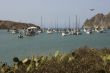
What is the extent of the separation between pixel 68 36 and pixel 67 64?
393 ft

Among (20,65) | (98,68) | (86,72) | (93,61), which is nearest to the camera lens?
(86,72)

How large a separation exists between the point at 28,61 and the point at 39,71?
311cm

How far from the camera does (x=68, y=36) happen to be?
433 ft

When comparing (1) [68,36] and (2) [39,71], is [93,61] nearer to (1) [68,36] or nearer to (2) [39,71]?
(2) [39,71]

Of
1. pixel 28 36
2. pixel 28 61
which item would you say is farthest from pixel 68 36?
pixel 28 61

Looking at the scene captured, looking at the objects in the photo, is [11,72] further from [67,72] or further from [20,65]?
[67,72]

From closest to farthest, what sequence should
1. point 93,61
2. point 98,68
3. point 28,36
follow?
1. point 98,68
2. point 93,61
3. point 28,36

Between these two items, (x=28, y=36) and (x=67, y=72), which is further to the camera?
(x=28, y=36)

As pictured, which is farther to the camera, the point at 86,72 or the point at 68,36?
the point at 68,36

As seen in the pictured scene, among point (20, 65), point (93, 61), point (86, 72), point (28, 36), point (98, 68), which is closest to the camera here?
point (86, 72)

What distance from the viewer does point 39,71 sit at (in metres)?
11.8

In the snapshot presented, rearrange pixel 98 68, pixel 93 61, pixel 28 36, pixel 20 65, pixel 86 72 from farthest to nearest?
pixel 28 36 → pixel 20 65 → pixel 93 61 → pixel 98 68 → pixel 86 72

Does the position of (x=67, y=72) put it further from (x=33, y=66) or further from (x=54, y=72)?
(x=33, y=66)

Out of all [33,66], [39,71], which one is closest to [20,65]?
[33,66]
